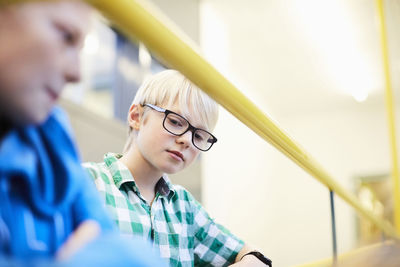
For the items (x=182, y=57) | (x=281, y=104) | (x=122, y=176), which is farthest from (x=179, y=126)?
(x=281, y=104)

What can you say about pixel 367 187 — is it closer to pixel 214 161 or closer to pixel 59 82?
pixel 214 161

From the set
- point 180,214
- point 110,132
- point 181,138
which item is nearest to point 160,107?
point 181,138

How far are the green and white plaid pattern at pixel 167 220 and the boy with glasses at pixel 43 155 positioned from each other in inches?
12.1

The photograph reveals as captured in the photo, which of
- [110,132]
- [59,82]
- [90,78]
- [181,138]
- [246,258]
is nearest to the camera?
[59,82]

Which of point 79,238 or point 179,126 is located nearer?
point 79,238

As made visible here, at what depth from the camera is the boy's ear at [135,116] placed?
2.34 ft

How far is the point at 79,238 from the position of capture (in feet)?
1.02

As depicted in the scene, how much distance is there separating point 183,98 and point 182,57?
1.03 feet

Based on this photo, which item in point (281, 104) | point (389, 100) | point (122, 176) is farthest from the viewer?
point (281, 104)

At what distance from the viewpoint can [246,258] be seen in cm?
77

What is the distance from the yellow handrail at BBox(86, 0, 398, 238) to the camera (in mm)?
291

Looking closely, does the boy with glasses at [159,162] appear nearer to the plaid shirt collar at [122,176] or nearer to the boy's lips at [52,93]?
the plaid shirt collar at [122,176]

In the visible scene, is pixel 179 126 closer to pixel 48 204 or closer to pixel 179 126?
pixel 179 126

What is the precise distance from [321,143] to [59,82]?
5559mm
